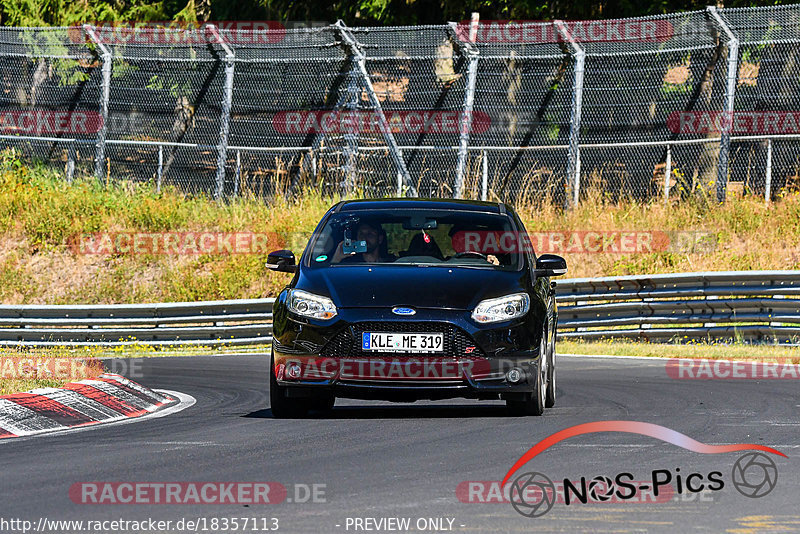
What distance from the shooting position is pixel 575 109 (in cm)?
2306

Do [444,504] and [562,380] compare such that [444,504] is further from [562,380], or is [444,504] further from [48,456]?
[562,380]

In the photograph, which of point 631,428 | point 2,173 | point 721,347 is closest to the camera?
point 631,428

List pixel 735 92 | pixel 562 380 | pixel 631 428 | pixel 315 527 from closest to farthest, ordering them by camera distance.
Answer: pixel 315 527, pixel 631 428, pixel 562 380, pixel 735 92

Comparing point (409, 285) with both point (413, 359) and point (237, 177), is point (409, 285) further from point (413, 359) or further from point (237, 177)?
point (237, 177)

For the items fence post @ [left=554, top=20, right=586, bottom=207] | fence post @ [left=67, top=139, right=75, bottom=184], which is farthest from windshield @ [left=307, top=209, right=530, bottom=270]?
fence post @ [left=67, top=139, right=75, bottom=184]

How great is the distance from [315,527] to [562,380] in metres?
8.21

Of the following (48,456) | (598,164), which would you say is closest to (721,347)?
(598,164)

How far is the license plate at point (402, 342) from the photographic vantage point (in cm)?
968

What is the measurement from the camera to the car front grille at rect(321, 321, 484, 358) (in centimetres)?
969

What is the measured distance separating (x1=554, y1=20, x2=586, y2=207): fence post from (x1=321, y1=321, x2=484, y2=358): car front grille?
1369 centimetres

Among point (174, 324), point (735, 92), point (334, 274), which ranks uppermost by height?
point (735, 92)

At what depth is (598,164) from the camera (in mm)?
23969

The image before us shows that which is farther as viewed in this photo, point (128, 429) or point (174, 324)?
point (174, 324)

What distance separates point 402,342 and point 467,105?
14603mm
